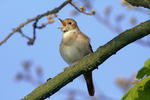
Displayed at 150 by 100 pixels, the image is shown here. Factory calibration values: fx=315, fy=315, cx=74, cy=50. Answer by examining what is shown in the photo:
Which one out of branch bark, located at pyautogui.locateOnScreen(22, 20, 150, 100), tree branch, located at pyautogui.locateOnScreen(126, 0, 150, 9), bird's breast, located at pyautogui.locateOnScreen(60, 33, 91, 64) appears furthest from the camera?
bird's breast, located at pyautogui.locateOnScreen(60, 33, 91, 64)

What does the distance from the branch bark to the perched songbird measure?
178 cm

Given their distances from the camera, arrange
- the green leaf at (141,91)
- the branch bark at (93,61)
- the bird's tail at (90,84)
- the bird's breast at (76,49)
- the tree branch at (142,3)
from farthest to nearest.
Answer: the bird's tail at (90,84) < the bird's breast at (76,49) < the tree branch at (142,3) < the branch bark at (93,61) < the green leaf at (141,91)

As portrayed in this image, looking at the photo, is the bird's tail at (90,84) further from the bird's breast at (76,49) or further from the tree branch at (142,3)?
the tree branch at (142,3)

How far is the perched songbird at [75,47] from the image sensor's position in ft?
14.7

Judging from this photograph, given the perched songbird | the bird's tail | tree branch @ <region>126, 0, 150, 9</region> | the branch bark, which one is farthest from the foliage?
the bird's tail

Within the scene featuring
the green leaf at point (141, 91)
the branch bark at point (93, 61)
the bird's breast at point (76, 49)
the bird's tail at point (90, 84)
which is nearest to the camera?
the green leaf at point (141, 91)

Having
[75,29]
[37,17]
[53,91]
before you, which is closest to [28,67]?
[75,29]

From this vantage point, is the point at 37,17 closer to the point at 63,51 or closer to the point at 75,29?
the point at 63,51

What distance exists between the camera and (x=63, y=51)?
4625mm

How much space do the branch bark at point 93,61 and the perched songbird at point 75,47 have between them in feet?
5.83

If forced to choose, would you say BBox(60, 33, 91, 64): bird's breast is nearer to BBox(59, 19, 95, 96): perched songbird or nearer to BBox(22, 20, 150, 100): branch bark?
BBox(59, 19, 95, 96): perched songbird

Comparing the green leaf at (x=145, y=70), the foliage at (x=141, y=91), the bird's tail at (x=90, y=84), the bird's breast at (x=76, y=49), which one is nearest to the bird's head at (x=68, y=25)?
the bird's breast at (x=76, y=49)

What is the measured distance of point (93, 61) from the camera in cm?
263

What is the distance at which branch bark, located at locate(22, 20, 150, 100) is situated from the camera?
2.55 meters
